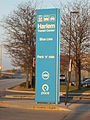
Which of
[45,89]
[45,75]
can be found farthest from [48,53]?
[45,89]

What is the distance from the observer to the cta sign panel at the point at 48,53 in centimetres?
1900

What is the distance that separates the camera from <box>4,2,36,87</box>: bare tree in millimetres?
36625

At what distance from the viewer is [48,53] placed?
62.6 feet

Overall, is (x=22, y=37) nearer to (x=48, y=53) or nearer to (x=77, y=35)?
(x=77, y=35)

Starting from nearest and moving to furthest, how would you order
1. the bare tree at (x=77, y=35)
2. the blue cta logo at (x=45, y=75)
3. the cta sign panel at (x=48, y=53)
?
the cta sign panel at (x=48, y=53) < the blue cta logo at (x=45, y=75) < the bare tree at (x=77, y=35)

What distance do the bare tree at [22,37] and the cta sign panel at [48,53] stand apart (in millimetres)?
17234

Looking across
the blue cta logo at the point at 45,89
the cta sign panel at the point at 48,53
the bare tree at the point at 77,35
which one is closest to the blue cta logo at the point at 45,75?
the cta sign panel at the point at 48,53

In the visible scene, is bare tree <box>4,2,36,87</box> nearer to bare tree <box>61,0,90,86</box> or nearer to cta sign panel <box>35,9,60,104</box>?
bare tree <box>61,0,90,86</box>

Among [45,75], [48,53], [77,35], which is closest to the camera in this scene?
[48,53]

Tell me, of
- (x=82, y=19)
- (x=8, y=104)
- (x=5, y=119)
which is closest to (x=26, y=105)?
(x=8, y=104)

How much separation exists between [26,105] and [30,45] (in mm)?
18004

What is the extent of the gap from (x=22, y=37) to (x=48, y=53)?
1796cm

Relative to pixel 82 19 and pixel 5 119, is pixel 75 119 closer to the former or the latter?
pixel 5 119

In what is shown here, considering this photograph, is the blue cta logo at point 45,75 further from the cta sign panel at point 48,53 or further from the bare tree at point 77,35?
the bare tree at point 77,35
